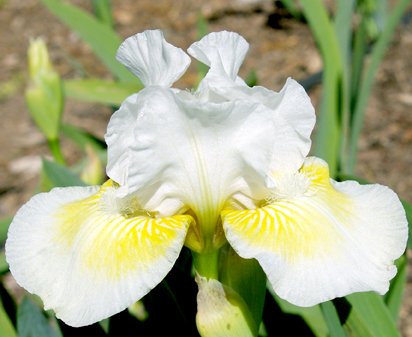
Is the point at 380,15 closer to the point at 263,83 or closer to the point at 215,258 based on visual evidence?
the point at 263,83

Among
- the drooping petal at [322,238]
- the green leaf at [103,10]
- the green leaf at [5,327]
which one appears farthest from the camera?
the green leaf at [103,10]

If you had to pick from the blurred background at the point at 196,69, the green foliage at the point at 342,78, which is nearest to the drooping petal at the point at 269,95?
the green foliage at the point at 342,78

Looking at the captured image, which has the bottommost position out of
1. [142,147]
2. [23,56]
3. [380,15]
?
[23,56]

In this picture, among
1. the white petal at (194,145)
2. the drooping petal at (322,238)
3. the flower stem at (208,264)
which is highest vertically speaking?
the white petal at (194,145)

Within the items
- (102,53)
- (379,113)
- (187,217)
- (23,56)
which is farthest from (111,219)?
(23,56)

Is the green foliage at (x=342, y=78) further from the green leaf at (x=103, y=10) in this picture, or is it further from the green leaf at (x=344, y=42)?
the green leaf at (x=103, y=10)

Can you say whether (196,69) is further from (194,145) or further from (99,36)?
(194,145)
